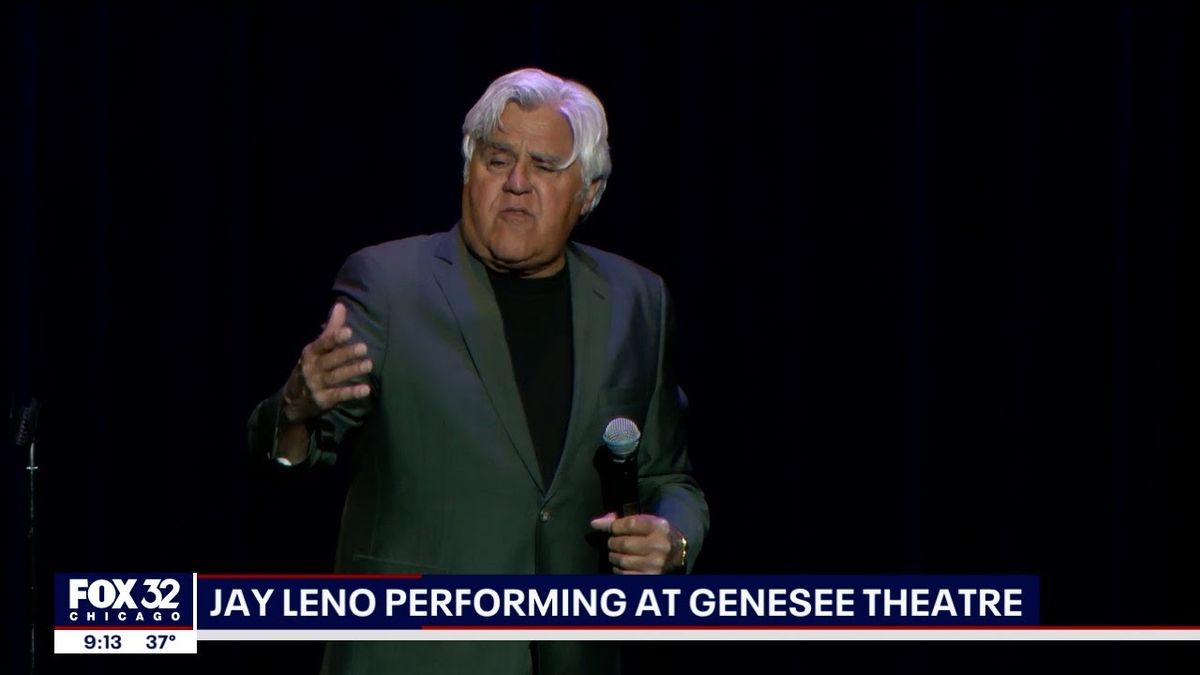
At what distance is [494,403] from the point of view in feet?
6.92

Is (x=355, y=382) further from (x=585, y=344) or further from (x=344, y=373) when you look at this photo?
(x=585, y=344)

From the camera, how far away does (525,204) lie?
2.22 m

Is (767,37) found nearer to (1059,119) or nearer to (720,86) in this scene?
(720,86)

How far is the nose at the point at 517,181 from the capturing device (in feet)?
7.27

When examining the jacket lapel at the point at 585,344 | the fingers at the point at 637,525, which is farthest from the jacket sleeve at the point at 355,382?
the fingers at the point at 637,525

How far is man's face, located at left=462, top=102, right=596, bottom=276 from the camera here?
221cm

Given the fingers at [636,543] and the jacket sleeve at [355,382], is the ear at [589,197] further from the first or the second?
the fingers at [636,543]

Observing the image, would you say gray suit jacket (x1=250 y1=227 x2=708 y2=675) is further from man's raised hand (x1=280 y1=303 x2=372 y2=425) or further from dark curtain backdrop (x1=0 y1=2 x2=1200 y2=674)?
dark curtain backdrop (x1=0 y1=2 x2=1200 y2=674)

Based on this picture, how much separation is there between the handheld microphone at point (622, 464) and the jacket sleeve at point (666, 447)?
0.56 ft

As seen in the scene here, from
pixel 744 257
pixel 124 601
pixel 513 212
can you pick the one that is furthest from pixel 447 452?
pixel 744 257

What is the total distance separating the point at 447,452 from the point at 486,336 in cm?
17

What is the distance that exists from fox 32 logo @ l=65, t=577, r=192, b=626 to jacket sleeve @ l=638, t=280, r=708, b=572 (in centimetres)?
84

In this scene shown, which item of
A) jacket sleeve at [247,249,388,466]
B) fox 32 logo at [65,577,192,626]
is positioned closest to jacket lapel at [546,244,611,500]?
jacket sleeve at [247,249,388,466]

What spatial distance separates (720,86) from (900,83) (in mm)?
417
